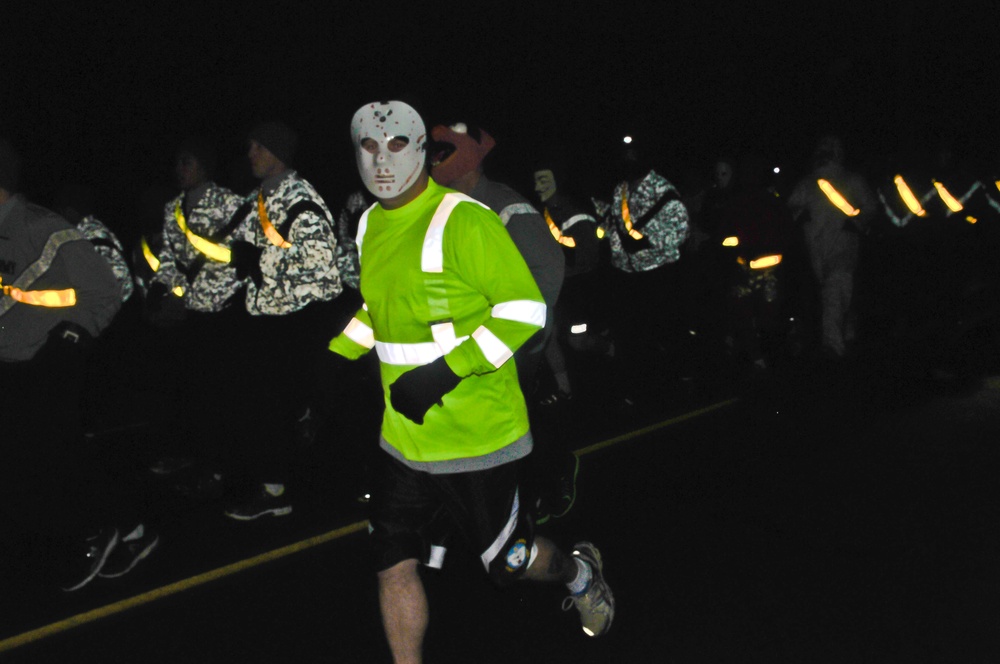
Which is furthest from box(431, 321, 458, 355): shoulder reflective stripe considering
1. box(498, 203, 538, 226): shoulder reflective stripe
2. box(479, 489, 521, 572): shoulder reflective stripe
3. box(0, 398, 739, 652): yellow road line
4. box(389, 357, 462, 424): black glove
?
box(0, 398, 739, 652): yellow road line

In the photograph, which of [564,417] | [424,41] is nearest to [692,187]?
[424,41]

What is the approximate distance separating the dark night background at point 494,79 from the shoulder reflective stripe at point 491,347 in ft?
2.73

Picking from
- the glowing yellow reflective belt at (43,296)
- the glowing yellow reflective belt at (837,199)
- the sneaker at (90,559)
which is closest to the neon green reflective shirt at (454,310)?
the glowing yellow reflective belt at (43,296)

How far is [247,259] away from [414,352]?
216cm

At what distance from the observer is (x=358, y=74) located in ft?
29.9

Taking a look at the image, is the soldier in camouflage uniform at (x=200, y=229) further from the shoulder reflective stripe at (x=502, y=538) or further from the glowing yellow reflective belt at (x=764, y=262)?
the glowing yellow reflective belt at (x=764, y=262)

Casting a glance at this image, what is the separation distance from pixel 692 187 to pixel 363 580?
23.1 ft

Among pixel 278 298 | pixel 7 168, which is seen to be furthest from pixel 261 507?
pixel 7 168

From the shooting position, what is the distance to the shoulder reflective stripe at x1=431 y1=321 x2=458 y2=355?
291cm

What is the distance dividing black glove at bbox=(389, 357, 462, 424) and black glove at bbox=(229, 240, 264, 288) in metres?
2.19

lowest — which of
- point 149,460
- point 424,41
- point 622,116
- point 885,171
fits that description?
point 149,460

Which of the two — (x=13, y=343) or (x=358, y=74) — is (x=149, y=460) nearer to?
(x=13, y=343)

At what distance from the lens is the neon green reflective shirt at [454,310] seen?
2.83 metres

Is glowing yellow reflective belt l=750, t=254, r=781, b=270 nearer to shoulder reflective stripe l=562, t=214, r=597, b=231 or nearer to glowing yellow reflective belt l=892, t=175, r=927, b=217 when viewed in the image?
shoulder reflective stripe l=562, t=214, r=597, b=231
